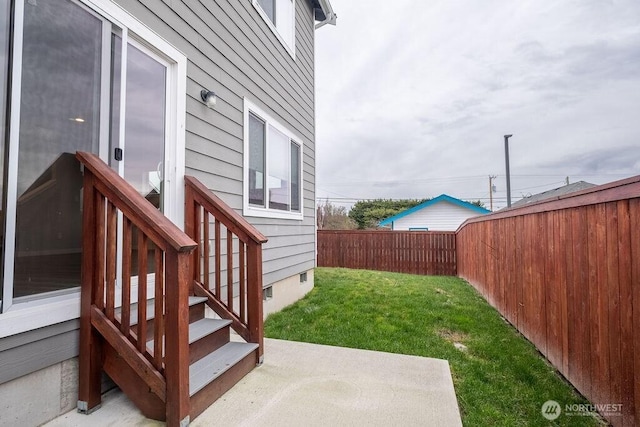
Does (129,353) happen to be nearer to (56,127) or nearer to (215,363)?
(215,363)

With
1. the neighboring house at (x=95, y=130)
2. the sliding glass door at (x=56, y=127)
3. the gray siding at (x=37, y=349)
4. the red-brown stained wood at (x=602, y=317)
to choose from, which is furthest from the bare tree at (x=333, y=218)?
the gray siding at (x=37, y=349)

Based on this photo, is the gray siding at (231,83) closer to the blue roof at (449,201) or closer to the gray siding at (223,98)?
the gray siding at (223,98)

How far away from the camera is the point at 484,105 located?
14.2m

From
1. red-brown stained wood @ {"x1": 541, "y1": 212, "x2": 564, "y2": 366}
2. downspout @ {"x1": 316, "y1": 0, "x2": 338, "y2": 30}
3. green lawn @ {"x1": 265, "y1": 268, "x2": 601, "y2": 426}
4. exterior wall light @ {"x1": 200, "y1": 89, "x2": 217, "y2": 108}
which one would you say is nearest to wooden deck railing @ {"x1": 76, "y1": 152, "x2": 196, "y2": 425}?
exterior wall light @ {"x1": 200, "y1": 89, "x2": 217, "y2": 108}

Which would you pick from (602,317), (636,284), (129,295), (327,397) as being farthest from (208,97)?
(602,317)

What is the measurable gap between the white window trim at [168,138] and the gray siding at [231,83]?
8 cm

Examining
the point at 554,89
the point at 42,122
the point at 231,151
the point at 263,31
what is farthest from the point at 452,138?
the point at 42,122

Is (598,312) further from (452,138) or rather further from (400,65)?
(452,138)

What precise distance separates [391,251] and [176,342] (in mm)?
9659

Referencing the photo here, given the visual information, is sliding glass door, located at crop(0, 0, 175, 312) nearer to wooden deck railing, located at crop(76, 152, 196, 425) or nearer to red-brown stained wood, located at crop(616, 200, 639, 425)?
wooden deck railing, located at crop(76, 152, 196, 425)

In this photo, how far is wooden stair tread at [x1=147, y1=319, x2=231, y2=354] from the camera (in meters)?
2.19

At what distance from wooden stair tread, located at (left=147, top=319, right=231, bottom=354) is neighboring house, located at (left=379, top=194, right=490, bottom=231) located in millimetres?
16528

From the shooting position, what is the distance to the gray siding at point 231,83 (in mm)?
2900

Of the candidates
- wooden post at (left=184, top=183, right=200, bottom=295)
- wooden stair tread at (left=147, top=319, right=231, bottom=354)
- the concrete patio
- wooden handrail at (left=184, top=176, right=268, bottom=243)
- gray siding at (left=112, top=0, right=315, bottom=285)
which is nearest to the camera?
the concrete patio
